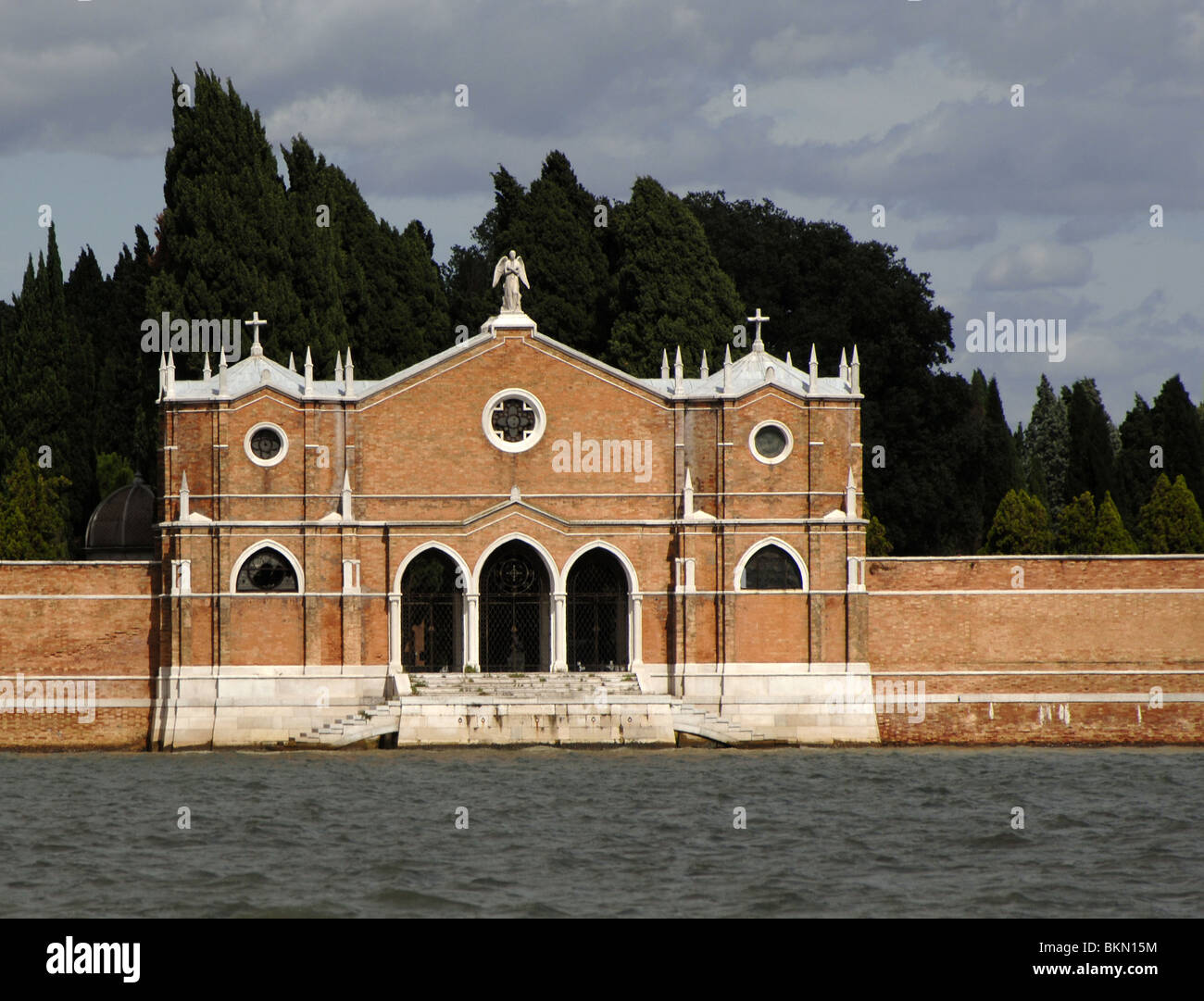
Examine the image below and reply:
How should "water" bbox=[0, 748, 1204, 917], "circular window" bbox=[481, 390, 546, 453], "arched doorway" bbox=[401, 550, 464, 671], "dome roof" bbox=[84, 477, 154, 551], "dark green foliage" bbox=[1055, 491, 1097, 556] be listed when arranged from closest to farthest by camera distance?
1. "water" bbox=[0, 748, 1204, 917]
2. "circular window" bbox=[481, 390, 546, 453]
3. "arched doorway" bbox=[401, 550, 464, 671]
4. "dome roof" bbox=[84, 477, 154, 551]
5. "dark green foliage" bbox=[1055, 491, 1097, 556]

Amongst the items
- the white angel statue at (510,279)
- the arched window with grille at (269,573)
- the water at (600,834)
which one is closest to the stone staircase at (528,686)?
the water at (600,834)

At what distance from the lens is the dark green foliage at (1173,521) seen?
50.2 meters

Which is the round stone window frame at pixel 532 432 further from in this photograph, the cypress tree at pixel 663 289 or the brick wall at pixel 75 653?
the cypress tree at pixel 663 289

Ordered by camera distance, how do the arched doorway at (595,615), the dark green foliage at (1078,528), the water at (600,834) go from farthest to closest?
the dark green foliage at (1078,528), the arched doorway at (595,615), the water at (600,834)

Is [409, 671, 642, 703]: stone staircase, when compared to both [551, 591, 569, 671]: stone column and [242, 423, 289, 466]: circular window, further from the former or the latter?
[242, 423, 289, 466]: circular window

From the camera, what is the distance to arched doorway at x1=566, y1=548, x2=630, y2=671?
3884 centimetres

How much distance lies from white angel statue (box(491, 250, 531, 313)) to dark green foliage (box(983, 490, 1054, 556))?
58.0ft

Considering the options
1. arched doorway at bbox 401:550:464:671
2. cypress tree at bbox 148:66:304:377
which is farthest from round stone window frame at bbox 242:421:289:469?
cypress tree at bbox 148:66:304:377

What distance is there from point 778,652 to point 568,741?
4.49 metres

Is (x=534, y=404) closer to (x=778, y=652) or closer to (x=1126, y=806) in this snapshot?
(x=778, y=652)

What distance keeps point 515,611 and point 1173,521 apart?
19666 mm

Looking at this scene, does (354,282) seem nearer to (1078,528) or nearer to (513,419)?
(513,419)

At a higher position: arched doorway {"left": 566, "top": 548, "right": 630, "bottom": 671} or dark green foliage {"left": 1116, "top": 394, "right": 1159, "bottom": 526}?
dark green foliage {"left": 1116, "top": 394, "right": 1159, "bottom": 526}
